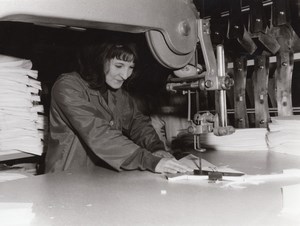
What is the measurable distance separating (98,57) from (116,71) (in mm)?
124

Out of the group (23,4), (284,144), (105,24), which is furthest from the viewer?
(284,144)

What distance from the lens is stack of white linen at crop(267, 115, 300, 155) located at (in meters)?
1.65

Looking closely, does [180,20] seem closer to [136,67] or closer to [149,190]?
[149,190]

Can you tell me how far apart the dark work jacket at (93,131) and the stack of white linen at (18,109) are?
14cm

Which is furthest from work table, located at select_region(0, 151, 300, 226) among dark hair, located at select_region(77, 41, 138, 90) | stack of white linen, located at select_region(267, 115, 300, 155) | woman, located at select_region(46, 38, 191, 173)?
dark hair, located at select_region(77, 41, 138, 90)

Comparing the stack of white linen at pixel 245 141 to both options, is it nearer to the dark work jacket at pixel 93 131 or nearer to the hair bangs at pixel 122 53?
the dark work jacket at pixel 93 131

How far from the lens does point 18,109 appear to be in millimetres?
1944

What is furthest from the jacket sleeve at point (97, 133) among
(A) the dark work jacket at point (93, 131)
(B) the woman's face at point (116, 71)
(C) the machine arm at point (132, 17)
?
(C) the machine arm at point (132, 17)

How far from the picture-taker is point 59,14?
2.16 ft

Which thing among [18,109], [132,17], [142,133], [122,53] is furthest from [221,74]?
[18,109]

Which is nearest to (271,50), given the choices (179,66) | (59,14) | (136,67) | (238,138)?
(238,138)

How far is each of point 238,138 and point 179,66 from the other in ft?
3.37

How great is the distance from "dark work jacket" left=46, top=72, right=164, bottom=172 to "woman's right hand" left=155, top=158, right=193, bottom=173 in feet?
0.11

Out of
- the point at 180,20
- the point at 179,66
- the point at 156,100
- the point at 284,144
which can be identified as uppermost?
the point at 180,20
